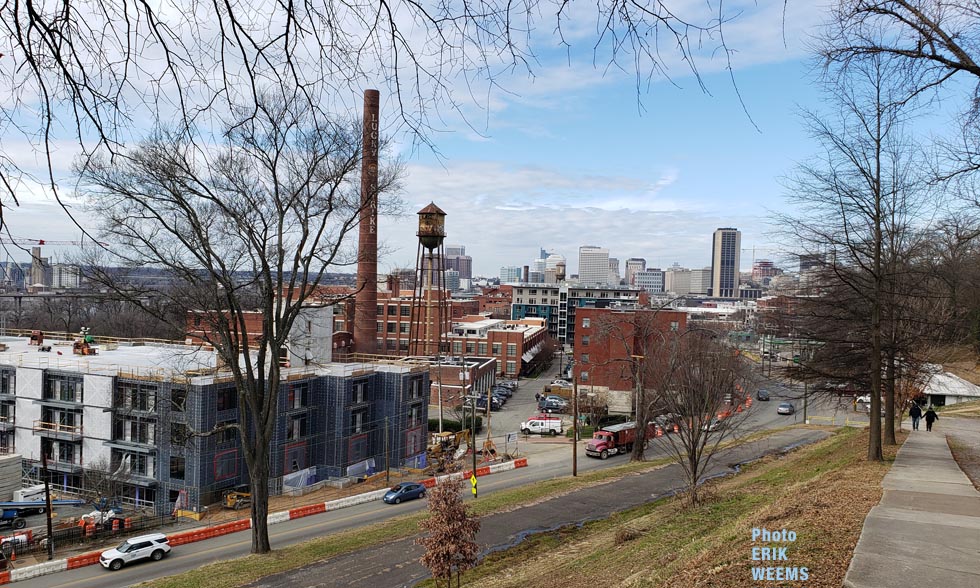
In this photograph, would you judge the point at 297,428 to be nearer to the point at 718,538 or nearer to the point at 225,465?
the point at 225,465

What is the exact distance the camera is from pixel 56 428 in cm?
3028

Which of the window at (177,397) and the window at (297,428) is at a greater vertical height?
the window at (177,397)

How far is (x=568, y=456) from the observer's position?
35750 millimetres

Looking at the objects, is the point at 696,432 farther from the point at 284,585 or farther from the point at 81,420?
the point at 81,420

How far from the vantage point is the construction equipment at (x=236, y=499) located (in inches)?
1042

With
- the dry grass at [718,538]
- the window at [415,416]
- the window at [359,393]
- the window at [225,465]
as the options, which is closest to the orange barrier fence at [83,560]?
the window at [225,465]

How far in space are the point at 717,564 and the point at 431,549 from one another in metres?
5.01

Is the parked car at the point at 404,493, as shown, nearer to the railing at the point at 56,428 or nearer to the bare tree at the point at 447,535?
the bare tree at the point at 447,535

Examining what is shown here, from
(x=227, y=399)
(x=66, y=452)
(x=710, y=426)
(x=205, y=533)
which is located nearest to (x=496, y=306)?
(x=66, y=452)

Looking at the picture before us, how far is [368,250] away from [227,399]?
10157 mm

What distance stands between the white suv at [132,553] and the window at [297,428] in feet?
34.8

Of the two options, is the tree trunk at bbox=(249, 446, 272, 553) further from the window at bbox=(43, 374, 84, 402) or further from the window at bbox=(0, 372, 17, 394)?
the window at bbox=(0, 372, 17, 394)

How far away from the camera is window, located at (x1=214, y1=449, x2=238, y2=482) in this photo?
27.2 metres

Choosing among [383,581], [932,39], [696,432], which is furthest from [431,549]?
[932,39]
